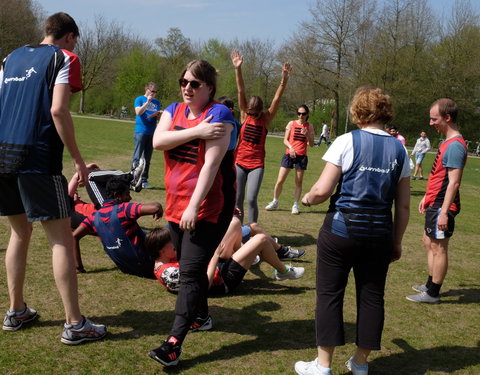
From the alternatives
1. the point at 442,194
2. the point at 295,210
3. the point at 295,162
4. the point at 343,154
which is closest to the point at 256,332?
the point at 343,154

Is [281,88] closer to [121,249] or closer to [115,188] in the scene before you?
[115,188]

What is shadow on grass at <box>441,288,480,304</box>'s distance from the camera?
5.15m

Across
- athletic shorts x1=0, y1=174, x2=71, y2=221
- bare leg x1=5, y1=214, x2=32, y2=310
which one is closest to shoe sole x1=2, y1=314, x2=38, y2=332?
bare leg x1=5, y1=214, x2=32, y2=310

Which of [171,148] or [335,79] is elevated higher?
[335,79]

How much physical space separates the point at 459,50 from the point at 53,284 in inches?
1831

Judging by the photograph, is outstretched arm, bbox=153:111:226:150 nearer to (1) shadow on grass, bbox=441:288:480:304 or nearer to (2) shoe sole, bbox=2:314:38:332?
(2) shoe sole, bbox=2:314:38:332

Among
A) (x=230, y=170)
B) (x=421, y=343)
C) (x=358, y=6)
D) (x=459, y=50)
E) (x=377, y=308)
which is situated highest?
(x=358, y=6)

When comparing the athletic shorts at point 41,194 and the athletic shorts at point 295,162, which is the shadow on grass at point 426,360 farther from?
the athletic shorts at point 295,162

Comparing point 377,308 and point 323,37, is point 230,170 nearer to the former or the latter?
point 377,308

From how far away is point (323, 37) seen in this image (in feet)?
156

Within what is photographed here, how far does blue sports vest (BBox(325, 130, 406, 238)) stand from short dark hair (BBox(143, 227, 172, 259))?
6.53ft

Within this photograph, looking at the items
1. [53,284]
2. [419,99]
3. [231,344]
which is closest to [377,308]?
[231,344]

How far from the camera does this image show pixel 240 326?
13.4ft

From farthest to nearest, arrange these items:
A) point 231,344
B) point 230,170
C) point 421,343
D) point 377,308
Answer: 1. point 421,343
2. point 231,344
3. point 230,170
4. point 377,308
